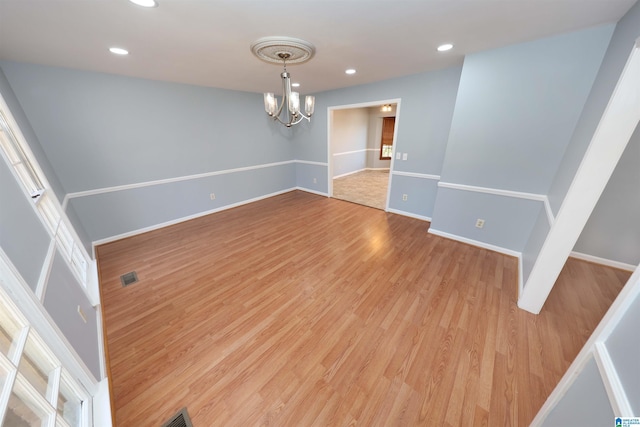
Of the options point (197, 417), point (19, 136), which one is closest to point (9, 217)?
point (197, 417)

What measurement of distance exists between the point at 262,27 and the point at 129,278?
2814 millimetres

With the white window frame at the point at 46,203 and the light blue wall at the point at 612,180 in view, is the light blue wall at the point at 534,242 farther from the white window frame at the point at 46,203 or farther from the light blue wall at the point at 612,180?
the white window frame at the point at 46,203

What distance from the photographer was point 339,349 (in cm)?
155

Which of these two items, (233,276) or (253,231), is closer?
(233,276)

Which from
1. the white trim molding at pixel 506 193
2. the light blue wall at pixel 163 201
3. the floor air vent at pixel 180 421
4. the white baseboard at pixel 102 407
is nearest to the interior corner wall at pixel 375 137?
the light blue wall at pixel 163 201

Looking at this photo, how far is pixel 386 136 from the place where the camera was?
24.9 ft

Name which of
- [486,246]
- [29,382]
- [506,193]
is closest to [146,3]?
[29,382]

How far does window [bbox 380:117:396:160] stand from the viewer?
738 centimetres

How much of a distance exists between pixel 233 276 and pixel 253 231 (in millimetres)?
1117

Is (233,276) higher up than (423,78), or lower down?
lower down

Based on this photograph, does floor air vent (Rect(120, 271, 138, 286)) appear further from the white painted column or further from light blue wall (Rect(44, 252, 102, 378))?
the white painted column

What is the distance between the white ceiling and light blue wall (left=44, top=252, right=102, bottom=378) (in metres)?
1.67

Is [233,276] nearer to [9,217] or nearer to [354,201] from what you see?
[9,217]

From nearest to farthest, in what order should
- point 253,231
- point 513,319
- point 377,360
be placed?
point 377,360 < point 513,319 < point 253,231
